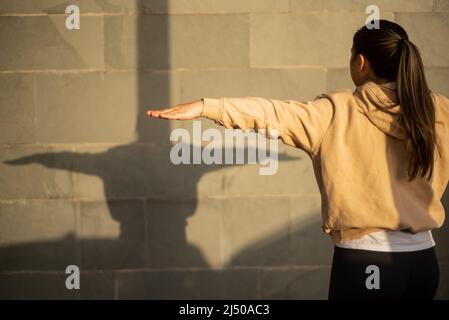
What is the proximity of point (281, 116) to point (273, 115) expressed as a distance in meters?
0.03

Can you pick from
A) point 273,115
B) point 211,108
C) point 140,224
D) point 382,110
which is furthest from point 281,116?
point 140,224

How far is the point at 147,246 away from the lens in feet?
14.7

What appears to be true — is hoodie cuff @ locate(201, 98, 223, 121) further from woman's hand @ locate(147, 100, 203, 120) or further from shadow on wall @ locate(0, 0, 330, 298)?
shadow on wall @ locate(0, 0, 330, 298)

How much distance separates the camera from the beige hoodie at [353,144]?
2082 millimetres

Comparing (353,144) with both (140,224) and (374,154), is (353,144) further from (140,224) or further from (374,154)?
(140,224)

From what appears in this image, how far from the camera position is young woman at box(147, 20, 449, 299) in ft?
6.82

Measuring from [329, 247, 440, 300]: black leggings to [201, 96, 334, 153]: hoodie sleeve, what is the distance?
1.36ft

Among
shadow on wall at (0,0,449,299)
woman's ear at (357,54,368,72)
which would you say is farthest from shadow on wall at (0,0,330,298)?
woman's ear at (357,54,368,72)

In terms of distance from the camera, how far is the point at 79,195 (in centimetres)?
443

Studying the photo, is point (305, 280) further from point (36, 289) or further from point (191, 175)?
point (36, 289)
